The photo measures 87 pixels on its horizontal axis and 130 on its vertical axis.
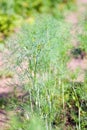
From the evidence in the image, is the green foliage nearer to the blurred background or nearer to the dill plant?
the blurred background

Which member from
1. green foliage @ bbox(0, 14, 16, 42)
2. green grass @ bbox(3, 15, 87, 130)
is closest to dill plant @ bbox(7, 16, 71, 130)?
green grass @ bbox(3, 15, 87, 130)

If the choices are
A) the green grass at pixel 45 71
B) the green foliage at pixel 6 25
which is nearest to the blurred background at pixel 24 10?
the green foliage at pixel 6 25

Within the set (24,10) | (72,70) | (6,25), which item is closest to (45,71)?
(72,70)

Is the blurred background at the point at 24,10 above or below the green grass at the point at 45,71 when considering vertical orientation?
below

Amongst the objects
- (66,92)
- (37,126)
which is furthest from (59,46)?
(37,126)

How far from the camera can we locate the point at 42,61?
5289 mm

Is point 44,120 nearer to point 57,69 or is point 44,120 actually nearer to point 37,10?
point 57,69

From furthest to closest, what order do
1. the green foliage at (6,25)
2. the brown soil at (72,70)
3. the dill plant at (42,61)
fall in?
1. the green foliage at (6,25)
2. the brown soil at (72,70)
3. the dill plant at (42,61)

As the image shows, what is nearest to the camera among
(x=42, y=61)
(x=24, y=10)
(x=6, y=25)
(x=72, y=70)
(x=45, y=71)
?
(x=42, y=61)

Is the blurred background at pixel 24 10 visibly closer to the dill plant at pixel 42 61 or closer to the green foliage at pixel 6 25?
the green foliage at pixel 6 25

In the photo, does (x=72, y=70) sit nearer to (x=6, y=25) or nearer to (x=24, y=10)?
(x=6, y=25)

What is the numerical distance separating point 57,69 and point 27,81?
32cm

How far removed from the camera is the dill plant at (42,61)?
5.25 meters

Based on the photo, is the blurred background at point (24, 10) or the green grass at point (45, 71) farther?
the blurred background at point (24, 10)
